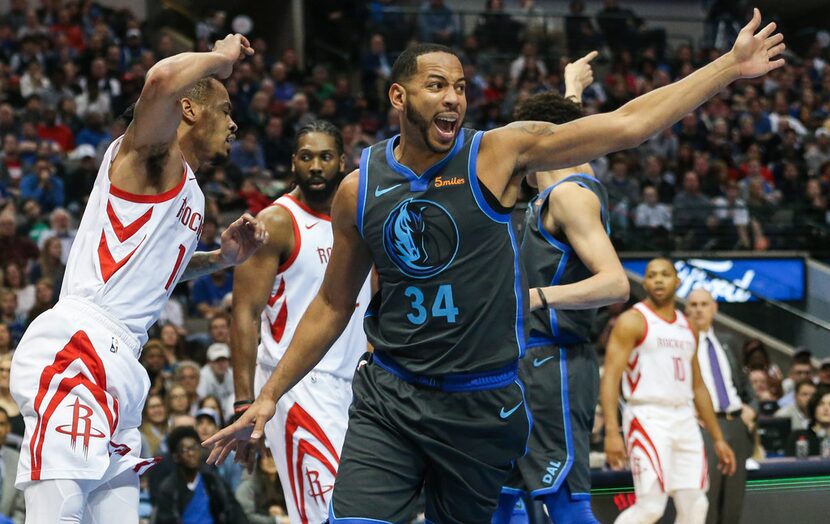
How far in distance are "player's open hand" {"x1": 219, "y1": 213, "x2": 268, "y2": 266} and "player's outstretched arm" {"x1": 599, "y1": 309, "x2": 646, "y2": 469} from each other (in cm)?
292

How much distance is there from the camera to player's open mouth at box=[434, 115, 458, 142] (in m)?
4.16

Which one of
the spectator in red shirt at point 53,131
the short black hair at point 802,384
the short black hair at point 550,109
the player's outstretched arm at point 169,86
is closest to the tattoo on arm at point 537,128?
the player's outstretched arm at point 169,86

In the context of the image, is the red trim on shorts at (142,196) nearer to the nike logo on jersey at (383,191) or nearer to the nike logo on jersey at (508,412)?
the nike logo on jersey at (383,191)

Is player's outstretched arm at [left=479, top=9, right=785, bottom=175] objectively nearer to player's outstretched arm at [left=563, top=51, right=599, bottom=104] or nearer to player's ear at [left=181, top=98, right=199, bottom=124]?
player's ear at [left=181, top=98, right=199, bottom=124]

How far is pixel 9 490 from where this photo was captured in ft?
29.3

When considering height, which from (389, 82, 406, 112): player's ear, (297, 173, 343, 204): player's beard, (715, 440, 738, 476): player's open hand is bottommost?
(715, 440, 738, 476): player's open hand

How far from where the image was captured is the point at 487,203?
13.5ft

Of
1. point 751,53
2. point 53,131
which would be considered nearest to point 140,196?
point 751,53

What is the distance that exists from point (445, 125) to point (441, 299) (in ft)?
2.04

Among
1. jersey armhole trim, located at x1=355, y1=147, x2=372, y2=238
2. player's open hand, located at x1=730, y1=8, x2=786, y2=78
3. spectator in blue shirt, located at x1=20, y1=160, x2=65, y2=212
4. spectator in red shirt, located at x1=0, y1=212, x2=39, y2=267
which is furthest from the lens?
spectator in blue shirt, located at x1=20, y1=160, x2=65, y2=212

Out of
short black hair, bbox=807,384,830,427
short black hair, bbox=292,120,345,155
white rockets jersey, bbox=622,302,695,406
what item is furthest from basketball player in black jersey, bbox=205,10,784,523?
short black hair, bbox=807,384,830,427

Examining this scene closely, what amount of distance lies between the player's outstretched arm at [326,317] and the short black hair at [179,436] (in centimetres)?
516

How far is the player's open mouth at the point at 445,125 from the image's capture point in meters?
4.16

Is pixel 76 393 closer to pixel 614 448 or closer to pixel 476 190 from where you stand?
pixel 476 190
